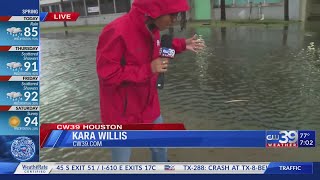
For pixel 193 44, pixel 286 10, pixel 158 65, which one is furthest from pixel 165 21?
pixel 286 10

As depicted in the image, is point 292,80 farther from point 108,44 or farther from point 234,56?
point 108,44

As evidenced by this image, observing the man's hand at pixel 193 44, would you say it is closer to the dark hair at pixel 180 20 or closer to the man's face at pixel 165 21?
the dark hair at pixel 180 20

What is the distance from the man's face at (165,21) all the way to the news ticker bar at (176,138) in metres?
0.77

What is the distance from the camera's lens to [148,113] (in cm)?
341

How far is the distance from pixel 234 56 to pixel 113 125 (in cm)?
801

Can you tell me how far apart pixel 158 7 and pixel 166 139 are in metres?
0.96

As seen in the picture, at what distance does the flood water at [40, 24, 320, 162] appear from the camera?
457 cm

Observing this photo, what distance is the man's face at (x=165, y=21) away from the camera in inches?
120

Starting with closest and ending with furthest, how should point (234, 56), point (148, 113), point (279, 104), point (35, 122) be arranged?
1. point (35, 122)
2. point (148, 113)
3. point (279, 104)
4. point (234, 56)

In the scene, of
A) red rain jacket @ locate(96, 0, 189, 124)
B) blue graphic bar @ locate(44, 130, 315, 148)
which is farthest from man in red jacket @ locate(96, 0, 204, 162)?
blue graphic bar @ locate(44, 130, 315, 148)

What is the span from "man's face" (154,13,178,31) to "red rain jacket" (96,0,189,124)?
0.06 meters

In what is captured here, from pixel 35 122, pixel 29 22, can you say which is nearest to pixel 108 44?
pixel 29 22

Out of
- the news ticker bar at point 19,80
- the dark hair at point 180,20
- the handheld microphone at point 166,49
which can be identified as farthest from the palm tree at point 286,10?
the news ticker bar at point 19,80

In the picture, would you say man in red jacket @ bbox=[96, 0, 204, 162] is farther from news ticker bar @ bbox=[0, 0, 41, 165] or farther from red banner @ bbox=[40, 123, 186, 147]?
news ticker bar @ bbox=[0, 0, 41, 165]
